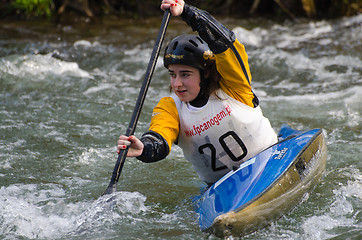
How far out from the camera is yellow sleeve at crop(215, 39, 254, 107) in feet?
11.0

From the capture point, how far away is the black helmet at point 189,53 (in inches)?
130

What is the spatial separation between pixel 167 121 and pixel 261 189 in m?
0.77

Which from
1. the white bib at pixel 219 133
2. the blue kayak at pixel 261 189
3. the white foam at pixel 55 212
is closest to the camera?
the blue kayak at pixel 261 189

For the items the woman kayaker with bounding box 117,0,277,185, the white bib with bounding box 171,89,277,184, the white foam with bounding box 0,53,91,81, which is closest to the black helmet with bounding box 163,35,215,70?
the woman kayaker with bounding box 117,0,277,185

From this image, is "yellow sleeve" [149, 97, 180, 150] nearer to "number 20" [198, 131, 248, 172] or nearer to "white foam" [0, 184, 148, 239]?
"number 20" [198, 131, 248, 172]

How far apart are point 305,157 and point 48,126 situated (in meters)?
3.07

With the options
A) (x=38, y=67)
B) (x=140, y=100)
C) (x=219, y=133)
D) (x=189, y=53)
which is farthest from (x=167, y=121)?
(x=38, y=67)

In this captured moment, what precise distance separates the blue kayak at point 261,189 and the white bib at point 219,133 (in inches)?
5.1

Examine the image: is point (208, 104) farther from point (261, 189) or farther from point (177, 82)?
point (261, 189)

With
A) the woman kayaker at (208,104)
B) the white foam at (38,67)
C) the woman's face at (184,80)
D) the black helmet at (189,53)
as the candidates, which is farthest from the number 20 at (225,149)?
the white foam at (38,67)

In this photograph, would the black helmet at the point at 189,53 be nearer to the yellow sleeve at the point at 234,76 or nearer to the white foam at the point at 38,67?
the yellow sleeve at the point at 234,76

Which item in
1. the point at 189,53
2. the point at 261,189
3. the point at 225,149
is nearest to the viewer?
the point at 261,189

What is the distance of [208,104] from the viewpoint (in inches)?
137

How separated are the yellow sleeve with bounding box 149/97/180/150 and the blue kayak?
45cm
